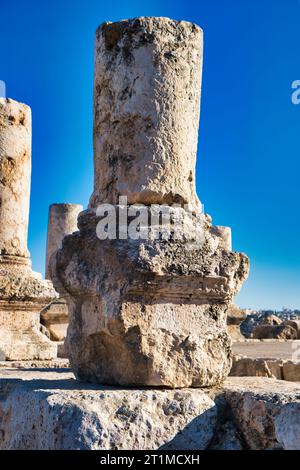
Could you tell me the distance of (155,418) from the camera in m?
3.41

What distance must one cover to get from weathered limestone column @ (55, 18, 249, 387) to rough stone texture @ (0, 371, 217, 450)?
0.79ft

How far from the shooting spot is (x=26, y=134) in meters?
8.10

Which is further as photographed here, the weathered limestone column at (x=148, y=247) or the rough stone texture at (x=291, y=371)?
the rough stone texture at (x=291, y=371)

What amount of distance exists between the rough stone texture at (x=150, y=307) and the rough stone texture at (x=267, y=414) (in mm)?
312

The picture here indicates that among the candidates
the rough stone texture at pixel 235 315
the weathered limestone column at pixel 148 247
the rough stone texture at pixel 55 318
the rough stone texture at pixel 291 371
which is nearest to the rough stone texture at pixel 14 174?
the rough stone texture at pixel 291 371

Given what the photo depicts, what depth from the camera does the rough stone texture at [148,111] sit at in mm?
4219

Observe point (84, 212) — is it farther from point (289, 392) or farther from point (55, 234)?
point (55, 234)

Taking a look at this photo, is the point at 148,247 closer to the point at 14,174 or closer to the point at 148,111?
the point at 148,111

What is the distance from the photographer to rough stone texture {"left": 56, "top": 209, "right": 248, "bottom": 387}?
3744 mm

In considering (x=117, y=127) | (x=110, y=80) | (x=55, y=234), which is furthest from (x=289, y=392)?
(x=55, y=234)

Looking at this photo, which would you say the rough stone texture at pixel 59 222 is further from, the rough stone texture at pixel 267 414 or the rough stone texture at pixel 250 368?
the rough stone texture at pixel 267 414

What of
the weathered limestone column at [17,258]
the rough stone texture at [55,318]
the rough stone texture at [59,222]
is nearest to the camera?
the weathered limestone column at [17,258]

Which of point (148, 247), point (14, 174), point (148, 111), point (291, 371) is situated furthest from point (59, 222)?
point (148, 247)
